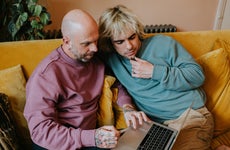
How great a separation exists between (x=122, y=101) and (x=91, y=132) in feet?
1.32

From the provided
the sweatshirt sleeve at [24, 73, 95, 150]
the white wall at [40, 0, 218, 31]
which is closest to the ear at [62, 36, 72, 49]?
the sweatshirt sleeve at [24, 73, 95, 150]

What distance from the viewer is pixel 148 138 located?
1123mm

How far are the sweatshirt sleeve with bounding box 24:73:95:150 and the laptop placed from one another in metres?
0.15

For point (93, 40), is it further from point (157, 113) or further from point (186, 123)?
point (186, 123)

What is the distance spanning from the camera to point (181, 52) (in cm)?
145

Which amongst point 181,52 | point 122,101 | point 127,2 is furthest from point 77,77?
point 127,2

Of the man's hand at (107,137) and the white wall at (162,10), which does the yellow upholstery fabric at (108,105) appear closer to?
the man's hand at (107,137)

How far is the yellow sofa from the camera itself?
1.42m

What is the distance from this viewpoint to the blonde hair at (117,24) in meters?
1.38

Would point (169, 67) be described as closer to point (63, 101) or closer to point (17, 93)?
point (63, 101)

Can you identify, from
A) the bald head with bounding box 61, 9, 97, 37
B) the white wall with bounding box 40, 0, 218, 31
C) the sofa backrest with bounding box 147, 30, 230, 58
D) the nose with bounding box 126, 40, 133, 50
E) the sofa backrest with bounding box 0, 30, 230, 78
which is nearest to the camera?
the bald head with bounding box 61, 9, 97, 37

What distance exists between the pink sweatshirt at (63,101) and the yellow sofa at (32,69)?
17cm

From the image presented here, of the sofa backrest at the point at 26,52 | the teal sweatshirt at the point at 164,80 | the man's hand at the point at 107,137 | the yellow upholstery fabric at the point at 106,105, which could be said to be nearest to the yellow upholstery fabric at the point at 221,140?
the teal sweatshirt at the point at 164,80

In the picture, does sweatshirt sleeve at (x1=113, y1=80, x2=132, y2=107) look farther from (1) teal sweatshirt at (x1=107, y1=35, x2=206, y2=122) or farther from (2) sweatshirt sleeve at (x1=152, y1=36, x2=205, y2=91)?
(2) sweatshirt sleeve at (x1=152, y1=36, x2=205, y2=91)
